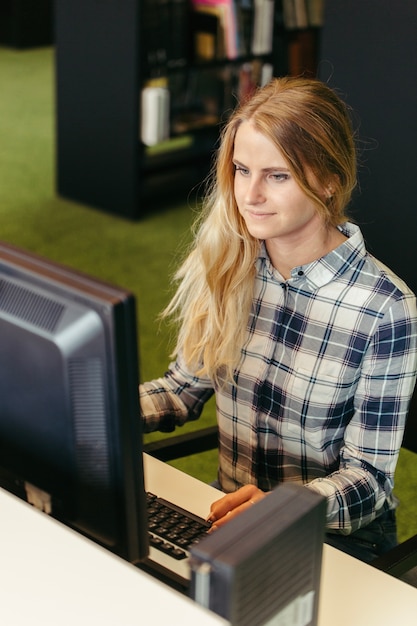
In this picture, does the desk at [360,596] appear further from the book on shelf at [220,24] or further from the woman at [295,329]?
the book on shelf at [220,24]

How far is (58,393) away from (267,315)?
0.79 metres

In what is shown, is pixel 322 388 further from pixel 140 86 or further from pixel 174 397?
pixel 140 86

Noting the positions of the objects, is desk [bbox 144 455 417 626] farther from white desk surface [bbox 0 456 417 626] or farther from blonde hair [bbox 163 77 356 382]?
blonde hair [bbox 163 77 356 382]

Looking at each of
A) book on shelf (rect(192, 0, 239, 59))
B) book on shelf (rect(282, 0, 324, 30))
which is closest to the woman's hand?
book on shelf (rect(192, 0, 239, 59))

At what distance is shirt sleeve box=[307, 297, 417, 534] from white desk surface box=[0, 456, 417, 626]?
28cm

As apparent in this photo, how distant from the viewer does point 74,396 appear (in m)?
1.21

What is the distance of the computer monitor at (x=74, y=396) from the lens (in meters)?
1.16

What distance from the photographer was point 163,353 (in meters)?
3.81

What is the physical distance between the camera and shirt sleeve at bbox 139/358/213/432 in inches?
80.4

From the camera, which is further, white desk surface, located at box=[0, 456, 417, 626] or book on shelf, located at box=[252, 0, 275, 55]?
book on shelf, located at box=[252, 0, 275, 55]

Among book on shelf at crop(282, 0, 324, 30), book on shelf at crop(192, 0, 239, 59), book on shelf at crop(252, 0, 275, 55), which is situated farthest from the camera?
book on shelf at crop(282, 0, 324, 30)

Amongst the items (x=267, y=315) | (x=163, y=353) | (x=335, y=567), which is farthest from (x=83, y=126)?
(x=335, y=567)

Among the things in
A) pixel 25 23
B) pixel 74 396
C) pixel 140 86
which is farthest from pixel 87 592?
pixel 25 23

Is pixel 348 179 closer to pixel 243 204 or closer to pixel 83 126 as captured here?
pixel 243 204
